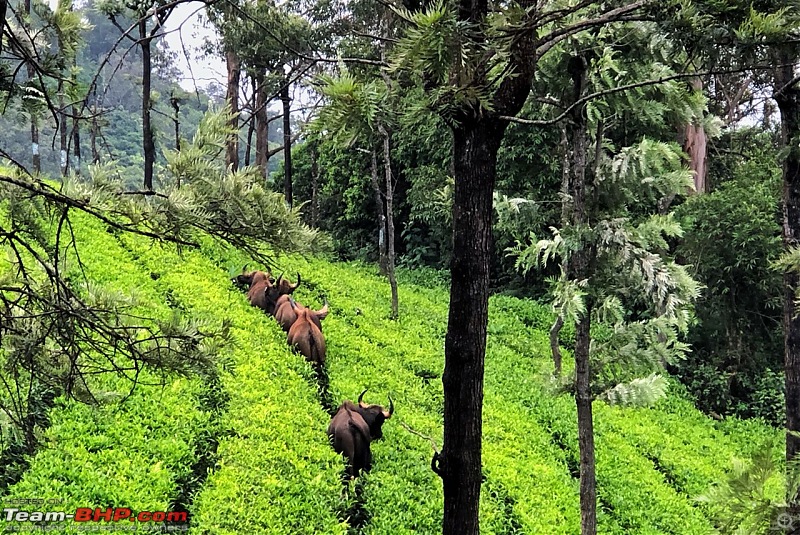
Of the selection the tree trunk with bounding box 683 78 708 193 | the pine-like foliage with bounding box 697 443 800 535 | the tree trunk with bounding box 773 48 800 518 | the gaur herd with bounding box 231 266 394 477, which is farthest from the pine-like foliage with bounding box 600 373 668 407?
the tree trunk with bounding box 683 78 708 193

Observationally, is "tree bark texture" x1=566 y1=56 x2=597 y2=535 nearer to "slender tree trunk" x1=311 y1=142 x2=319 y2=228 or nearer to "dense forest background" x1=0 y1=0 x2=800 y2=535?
"dense forest background" x1=0 y1=0 x2=800 y2=535

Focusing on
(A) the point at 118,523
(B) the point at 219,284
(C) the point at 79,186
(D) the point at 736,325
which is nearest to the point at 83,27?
(C) the point at 79,186

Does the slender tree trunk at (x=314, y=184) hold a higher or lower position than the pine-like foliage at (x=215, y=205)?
higher

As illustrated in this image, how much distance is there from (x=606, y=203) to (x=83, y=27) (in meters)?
4.03

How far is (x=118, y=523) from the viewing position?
3.76 m

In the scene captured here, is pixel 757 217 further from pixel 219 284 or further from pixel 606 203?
pixel 219 284

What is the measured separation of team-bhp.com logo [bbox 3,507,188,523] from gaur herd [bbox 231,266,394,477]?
64.0 inches

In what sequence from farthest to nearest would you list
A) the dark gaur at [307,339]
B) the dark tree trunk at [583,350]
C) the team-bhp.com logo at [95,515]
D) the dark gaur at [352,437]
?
1. the dark gaur at [307,339]
2. the dark gaur at [352,437]
3. the dark tree trunk at [583,350]
4. the team-bhp.com logo at [95,515]

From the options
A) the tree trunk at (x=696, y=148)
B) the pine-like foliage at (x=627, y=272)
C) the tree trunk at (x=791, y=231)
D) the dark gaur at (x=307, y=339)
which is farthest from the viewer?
the tree trunk at (x=696, y=148)

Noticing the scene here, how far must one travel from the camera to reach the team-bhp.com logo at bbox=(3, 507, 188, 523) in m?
3.55

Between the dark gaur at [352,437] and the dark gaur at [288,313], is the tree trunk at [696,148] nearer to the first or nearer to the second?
the dark gaur at [288,313]

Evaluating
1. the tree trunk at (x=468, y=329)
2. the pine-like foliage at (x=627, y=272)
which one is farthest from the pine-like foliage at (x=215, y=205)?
the pine-like foliage at (x=627, y=272)

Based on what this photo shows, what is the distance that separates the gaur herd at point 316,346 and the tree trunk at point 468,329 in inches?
126

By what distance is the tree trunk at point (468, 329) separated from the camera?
7.30ft
